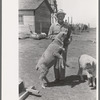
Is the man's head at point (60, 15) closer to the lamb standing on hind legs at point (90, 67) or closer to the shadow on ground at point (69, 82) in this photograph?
the lamb standing on hind legs at point (90, 67)

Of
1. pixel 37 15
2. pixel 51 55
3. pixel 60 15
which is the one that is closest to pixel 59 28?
pixel 60 15

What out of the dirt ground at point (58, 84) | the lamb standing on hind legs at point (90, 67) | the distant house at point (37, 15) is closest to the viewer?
the dirt ground at point (58, 84)

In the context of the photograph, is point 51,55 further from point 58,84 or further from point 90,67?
point 90,67

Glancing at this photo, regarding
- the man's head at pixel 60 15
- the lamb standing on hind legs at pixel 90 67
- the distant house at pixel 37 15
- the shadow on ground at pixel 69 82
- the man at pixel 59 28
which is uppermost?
the distant house at pixel 37 15

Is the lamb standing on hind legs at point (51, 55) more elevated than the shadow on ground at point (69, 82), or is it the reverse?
the lamb standing on hind legs at point (51, 55)

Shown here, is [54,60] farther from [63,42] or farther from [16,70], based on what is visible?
[16,70]

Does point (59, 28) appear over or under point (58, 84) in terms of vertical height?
over

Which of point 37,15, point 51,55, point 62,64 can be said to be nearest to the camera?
point 51,55

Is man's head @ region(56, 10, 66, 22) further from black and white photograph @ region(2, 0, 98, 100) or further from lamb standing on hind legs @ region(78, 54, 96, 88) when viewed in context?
lamb standing on hind legs @ region(78, 54, 96, 88)

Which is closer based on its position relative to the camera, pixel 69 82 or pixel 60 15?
pixel 60 15

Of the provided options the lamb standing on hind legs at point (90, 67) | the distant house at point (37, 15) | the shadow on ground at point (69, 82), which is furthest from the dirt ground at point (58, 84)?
the distant house at point (37, 15)

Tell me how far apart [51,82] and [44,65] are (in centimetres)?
45

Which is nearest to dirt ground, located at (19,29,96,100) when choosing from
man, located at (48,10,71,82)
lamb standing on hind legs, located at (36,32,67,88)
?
lamb standing on hind legs, located at (36,32,67,88)

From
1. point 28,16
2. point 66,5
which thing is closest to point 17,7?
point 66,5
